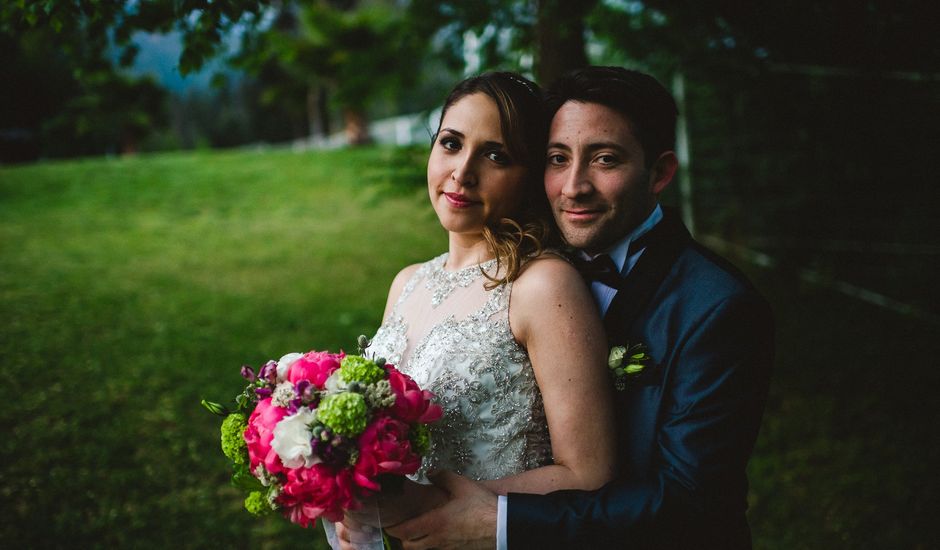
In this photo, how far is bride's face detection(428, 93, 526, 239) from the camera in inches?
90.7

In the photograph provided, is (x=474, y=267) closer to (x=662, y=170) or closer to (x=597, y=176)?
(x=597, y=176)

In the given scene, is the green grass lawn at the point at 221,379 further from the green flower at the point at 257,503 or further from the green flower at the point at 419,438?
the green flower at the point at 419,438

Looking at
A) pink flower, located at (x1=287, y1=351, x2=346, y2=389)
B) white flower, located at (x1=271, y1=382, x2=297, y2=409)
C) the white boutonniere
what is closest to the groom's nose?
the white boutonniere

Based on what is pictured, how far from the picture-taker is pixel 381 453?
1655 millimetres

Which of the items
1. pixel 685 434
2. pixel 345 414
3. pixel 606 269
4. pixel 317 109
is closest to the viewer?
pixel 345 414

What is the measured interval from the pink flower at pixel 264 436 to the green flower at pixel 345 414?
0.17 meters

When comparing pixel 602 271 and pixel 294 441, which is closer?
pixel 294 441

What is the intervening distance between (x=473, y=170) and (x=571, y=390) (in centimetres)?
90

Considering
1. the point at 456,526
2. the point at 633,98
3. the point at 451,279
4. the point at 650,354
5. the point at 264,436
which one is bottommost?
the point at 456,526

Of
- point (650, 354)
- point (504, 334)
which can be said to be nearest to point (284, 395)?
point (504, 334)

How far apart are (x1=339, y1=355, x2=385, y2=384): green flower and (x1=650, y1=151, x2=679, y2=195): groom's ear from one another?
4.07ft

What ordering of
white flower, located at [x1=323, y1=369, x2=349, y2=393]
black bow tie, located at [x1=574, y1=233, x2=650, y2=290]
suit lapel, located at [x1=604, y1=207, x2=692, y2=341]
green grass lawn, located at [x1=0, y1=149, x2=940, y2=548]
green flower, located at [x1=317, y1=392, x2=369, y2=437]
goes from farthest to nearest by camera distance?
green grass lawn, located at [x1=0, y1=149, x2=940, y2=548] < black bow tie, located at [x1=574, y1=233, x2=650, y2=290] < suit lapel, located at [x1=604, y1=207, x2=692, y2=341] < white flower, located at [x1=323, y1=369, x2=349, y2=393] < green flower, located at [x1=317, y1=392, x2=369, y2=437]

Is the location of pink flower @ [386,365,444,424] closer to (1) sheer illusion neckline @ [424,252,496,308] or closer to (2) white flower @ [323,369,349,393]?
(2) white flower @ [323,369,349,393]

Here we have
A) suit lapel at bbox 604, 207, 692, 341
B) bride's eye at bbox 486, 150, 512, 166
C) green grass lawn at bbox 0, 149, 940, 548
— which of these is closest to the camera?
suit lapel at bbox 604, 207, 692, 341
